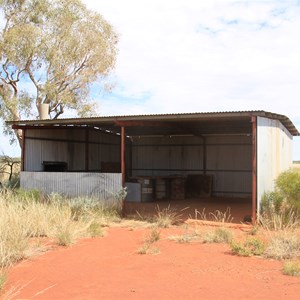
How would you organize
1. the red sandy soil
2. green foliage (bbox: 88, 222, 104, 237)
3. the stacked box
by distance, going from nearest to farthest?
the red sandy soil
green foliage (bbox: 88, 222, 104, 237)
the stacked box

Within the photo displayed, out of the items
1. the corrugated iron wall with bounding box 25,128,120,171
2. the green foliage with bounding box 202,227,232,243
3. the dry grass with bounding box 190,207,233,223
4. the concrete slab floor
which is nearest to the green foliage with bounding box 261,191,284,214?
the concrete slab floor

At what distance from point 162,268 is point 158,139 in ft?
48.1

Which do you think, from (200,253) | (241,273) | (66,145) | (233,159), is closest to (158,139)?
(233,159)

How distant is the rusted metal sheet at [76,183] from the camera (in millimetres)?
13242

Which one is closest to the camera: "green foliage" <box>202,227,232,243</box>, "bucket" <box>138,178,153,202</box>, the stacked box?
"green foliage" <box>202,227,232,243</box>

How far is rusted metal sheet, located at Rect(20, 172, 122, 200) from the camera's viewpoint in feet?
43.4

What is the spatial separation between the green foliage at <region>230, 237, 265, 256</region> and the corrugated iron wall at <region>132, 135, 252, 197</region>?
1092 cm

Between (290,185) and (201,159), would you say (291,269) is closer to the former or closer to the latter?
(290,185)

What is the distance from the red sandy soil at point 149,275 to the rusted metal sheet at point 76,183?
413cm

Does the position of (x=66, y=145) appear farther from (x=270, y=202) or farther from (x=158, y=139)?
(x=270, y=202)

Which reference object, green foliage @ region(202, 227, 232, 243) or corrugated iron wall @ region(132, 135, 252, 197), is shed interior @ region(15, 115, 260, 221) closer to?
corrugated iron wall @ region(132, 135, 252, 197)

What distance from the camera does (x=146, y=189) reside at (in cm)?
1703

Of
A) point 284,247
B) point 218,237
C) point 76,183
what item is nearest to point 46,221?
point 76,183

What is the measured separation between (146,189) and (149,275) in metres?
10.2
